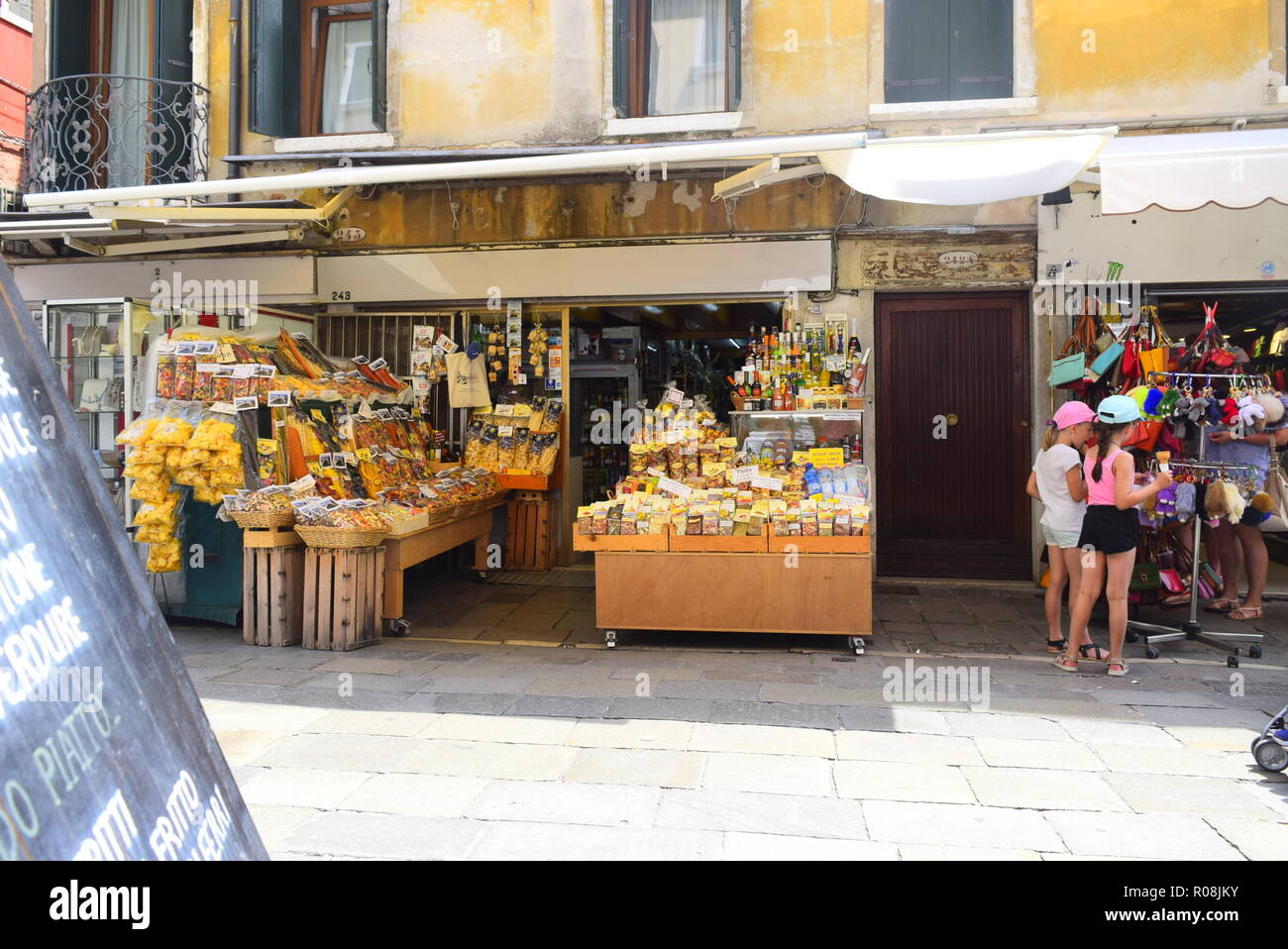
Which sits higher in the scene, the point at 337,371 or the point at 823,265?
the point at 823,265

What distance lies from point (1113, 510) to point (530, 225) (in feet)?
20.8

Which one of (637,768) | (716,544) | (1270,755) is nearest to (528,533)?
(716,544)

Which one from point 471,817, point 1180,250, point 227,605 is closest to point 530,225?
point 227,605

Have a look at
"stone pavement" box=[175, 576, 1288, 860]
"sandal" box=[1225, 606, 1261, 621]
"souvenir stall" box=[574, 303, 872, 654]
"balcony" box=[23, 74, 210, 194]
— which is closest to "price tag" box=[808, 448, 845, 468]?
"souvenir stall" box=[574, 303, 872, 654]

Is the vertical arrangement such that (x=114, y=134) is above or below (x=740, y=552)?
above

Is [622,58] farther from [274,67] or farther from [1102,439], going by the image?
[1102,439]

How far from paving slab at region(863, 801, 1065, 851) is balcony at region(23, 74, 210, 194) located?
9750 millimetres

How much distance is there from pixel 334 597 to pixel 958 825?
4.65 meters

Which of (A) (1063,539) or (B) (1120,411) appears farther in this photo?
(A) (1063,539)

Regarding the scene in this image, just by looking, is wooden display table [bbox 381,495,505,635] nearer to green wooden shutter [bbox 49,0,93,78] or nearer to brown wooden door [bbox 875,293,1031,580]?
brown wooden door [bbox 875,293,1031,580]

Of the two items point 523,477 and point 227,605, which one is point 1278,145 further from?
point 227,605

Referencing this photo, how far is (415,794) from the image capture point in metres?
3.87

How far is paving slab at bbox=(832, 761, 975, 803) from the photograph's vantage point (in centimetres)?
387

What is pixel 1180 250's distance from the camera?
8289 millimetres
